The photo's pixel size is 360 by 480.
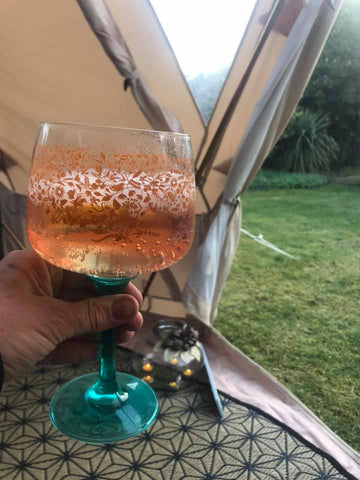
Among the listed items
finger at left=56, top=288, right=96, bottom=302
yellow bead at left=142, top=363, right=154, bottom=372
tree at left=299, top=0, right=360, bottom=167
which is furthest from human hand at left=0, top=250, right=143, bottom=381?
tree at left=299, top=0, right=360, bottom=167

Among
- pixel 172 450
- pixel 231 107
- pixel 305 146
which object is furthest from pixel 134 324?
pixel 305 146

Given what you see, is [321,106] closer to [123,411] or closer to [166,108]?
[166,108]

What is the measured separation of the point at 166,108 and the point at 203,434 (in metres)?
0.87

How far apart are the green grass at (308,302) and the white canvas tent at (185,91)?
0.72ft

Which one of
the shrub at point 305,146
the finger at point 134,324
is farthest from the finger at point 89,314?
the shrub at point 305,146

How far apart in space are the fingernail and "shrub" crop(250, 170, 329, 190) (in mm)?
2494

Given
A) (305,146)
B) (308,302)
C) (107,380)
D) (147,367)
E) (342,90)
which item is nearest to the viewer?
(107,380)

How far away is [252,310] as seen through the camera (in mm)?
1693

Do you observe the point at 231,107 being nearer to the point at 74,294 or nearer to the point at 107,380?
the point at 74,294

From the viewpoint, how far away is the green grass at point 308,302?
1.13 m

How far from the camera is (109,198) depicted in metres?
0.47

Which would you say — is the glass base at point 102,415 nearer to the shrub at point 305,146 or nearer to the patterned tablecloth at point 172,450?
the patterned tablecloth at point 172,450

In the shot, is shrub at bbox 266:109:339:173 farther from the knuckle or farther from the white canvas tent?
the knuckle

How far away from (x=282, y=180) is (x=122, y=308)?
114 inches
